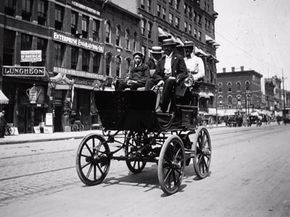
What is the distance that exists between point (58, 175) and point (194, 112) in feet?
10.8

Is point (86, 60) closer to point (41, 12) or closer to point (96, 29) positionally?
point (96, 29)

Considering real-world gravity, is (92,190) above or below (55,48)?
below

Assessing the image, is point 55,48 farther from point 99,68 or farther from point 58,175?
point 58,175

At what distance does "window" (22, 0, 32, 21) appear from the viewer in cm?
2545

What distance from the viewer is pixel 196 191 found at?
5379mm

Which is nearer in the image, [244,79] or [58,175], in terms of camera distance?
[58,175]

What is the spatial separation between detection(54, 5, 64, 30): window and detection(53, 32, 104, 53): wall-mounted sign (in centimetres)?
102

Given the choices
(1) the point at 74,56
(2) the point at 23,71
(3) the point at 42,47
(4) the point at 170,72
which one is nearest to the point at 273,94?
(1) the point at 74,56

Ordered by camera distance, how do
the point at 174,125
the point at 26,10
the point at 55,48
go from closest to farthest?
the point at 174,125, the point at 26,10, the point at 55,48

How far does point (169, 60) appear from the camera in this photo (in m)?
6.39

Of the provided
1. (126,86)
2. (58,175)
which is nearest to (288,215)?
(126,86)

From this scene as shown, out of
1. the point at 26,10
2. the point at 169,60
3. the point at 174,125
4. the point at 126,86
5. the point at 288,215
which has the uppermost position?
the point at 26,10

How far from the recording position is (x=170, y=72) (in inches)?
253

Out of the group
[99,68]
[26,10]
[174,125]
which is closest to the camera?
[174,125]
